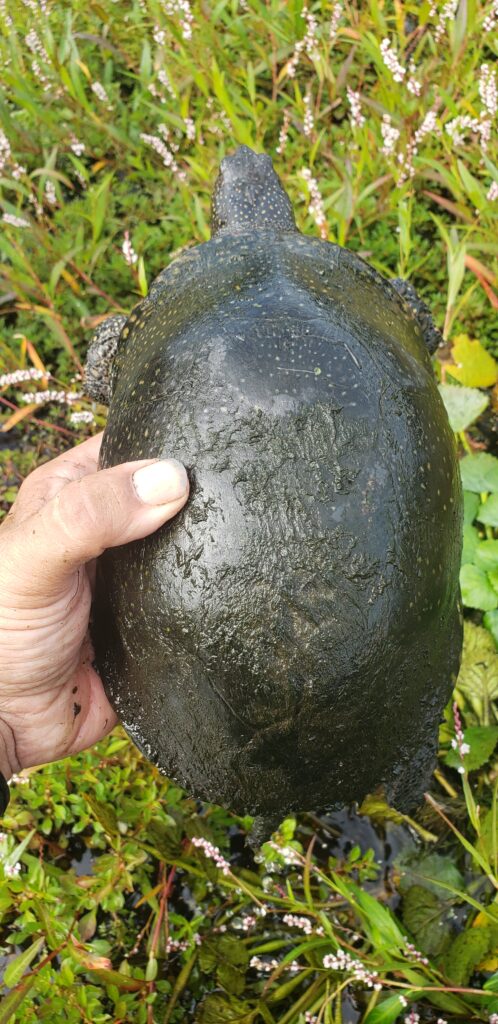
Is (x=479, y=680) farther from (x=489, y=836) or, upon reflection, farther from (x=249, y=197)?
(x=249, y=197)

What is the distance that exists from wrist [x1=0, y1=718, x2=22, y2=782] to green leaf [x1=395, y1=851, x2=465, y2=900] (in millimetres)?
1018

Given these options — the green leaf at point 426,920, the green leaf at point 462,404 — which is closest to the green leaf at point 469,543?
the green leaf at point 462,404

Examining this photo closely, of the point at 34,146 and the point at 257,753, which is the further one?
the point at 34,146

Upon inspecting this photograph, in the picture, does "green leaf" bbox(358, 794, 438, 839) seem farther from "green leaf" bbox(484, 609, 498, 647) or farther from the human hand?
the human hand

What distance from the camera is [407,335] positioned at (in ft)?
4.61

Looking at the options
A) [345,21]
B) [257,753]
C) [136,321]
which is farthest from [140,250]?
[257,753]

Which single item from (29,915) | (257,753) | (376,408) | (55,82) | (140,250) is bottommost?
(29,915)

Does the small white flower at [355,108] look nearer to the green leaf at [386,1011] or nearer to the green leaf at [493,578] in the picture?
the green leaf at [493,578]

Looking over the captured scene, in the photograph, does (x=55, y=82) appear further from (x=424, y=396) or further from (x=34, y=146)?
(x=424, y=396)

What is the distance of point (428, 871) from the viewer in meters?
1.95

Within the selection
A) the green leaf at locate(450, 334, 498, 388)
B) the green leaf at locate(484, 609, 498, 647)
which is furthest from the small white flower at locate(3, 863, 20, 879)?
the green leaf at locate(450, 334, 498, 388)

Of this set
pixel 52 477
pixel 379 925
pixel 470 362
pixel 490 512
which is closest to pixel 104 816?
pixel 379 925

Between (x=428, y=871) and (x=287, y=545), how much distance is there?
1.27 m

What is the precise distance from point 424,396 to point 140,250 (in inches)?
70.3
